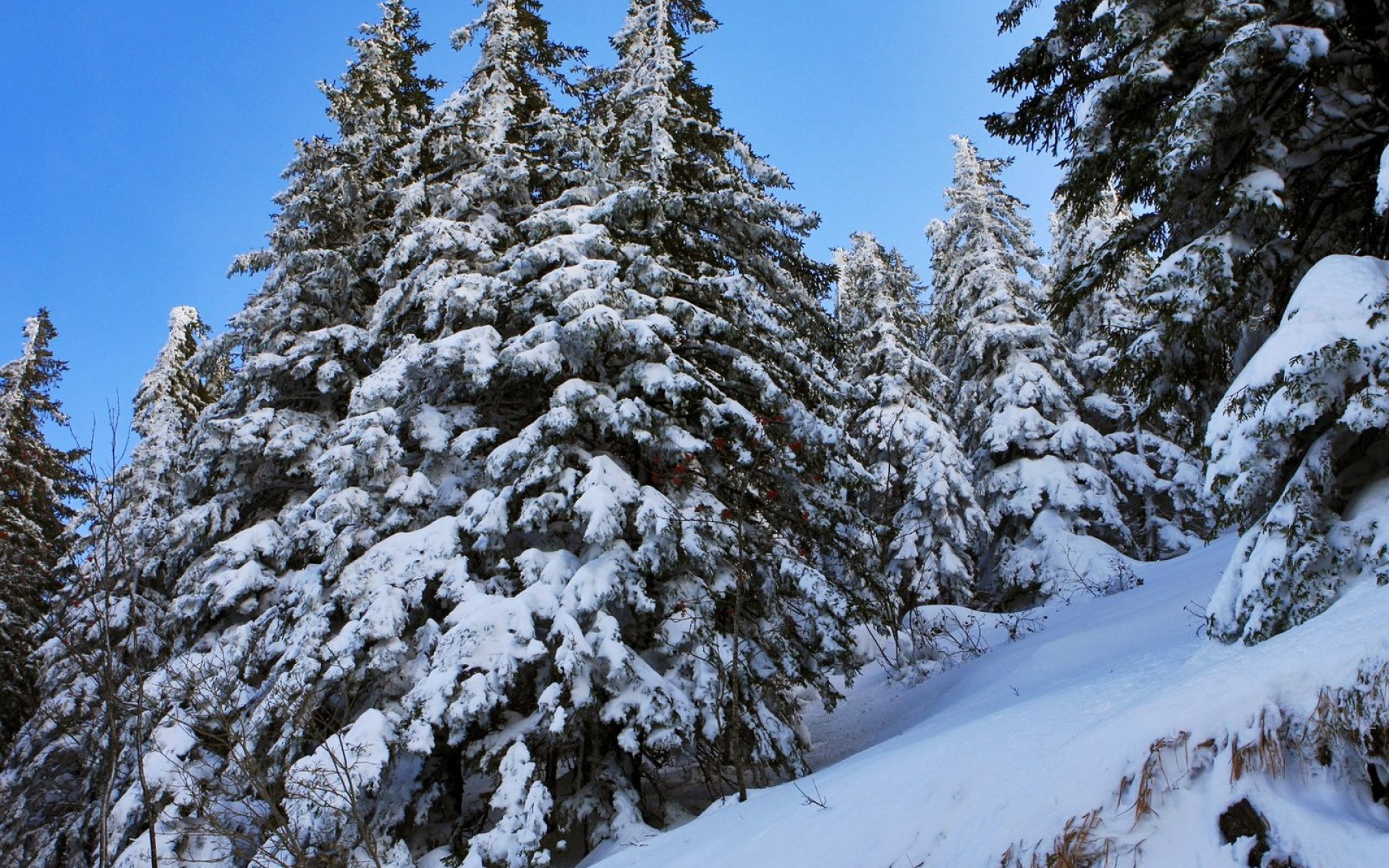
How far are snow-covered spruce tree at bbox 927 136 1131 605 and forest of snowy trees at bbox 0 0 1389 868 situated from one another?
2.27 ft

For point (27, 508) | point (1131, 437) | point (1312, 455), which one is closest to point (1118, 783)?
point (1312, 455)

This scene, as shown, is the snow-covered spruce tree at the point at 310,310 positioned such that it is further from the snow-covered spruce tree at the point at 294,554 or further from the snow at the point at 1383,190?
Result: the snow at the point at 1383,190

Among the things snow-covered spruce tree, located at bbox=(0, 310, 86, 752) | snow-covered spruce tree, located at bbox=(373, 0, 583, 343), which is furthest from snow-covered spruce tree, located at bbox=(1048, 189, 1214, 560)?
snow-covered spruce tree, located at bbox=(0, 310, 86, 752)

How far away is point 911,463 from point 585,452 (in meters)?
12.1

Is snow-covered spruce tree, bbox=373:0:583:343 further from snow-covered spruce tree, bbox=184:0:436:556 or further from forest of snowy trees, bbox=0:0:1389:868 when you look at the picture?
snow-covered spruce tree, bbox=184:0:436:556

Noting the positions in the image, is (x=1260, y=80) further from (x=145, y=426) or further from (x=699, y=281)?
(x=145, y=426)

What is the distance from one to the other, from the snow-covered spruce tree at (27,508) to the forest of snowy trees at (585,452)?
35cm

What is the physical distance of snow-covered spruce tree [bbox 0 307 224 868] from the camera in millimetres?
9508

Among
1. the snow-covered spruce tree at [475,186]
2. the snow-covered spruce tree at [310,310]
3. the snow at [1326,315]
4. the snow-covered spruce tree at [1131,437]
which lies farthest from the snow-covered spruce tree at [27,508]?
the snow-covered spruce tree at [1131,437]

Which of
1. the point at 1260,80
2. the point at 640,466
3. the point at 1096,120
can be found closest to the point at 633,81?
the point at 640,466

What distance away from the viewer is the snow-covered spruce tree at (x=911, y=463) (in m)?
18.2

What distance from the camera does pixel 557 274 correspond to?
9.71m

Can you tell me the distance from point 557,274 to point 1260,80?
7366 mm

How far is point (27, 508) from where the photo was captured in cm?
2012
